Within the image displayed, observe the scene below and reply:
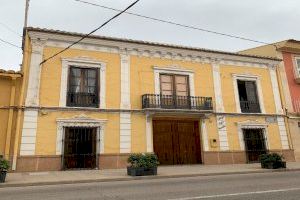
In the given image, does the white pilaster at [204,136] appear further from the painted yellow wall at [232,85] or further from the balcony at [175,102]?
the painted yellow wall at [232,85]

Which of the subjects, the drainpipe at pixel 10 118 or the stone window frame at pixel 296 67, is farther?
the stone window frame at pixel 296 67

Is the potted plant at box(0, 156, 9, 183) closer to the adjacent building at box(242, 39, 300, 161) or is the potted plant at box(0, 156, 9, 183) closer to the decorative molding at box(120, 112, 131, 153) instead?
the decorative molding at box(120, 112, 131, 153)

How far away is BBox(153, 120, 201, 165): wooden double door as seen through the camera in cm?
1708

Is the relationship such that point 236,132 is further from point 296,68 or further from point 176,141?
point 296,68

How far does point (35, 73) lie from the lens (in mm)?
14242

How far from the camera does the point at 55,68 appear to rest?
14.8 metres

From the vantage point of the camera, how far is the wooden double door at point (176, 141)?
1708 cm

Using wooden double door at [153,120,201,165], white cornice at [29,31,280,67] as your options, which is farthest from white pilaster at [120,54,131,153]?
wooden double door at [153,120,201,165]

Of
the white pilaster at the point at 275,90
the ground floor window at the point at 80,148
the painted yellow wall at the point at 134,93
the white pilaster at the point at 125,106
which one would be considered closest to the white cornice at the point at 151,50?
the painted yellow wall at the point at 134,93

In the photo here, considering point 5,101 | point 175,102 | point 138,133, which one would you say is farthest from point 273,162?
point 5,101

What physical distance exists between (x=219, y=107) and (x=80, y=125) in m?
8.71

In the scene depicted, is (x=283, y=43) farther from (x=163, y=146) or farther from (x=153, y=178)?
(x=153, y=178)

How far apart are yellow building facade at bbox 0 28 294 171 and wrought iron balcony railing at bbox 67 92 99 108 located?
0.18ft

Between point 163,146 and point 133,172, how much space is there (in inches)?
243
